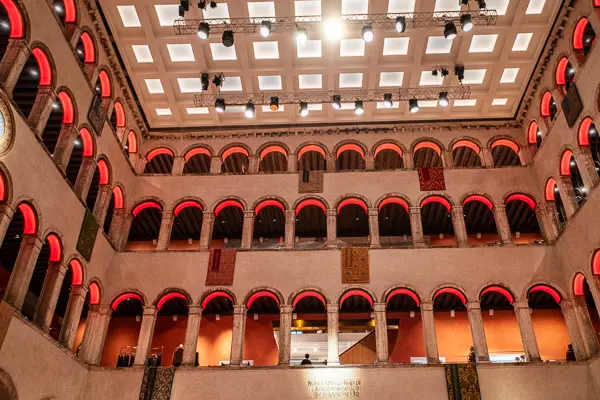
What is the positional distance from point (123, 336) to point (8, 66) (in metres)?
14.3

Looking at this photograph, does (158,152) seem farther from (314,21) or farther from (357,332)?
(357,332)

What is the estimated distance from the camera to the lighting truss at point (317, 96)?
2055 cm

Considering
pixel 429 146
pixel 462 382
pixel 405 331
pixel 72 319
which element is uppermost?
pixel 429 146

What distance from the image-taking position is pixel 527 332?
17.0 meters

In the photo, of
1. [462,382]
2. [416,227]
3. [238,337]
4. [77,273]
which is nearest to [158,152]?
[77,273]

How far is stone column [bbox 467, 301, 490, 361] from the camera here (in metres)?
16.8

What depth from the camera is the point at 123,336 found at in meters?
23.4

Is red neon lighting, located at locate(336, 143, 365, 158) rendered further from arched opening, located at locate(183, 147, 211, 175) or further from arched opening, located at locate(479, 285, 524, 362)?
arched opening, located at locate(479, 285, 524, 362)

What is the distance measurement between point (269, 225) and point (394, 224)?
5.85 metres

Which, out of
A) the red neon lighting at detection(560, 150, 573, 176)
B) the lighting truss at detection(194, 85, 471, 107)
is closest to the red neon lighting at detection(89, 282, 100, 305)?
the lighting truss at detection(194, 85, 471, 107)

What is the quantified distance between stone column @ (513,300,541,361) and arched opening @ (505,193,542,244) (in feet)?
Result: 14.7

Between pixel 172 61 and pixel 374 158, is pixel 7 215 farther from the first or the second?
pixel 374 158

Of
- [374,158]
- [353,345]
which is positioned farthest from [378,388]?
[374,158]

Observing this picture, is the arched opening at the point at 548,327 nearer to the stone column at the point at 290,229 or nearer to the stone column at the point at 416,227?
the stone column at the point at 416,227
